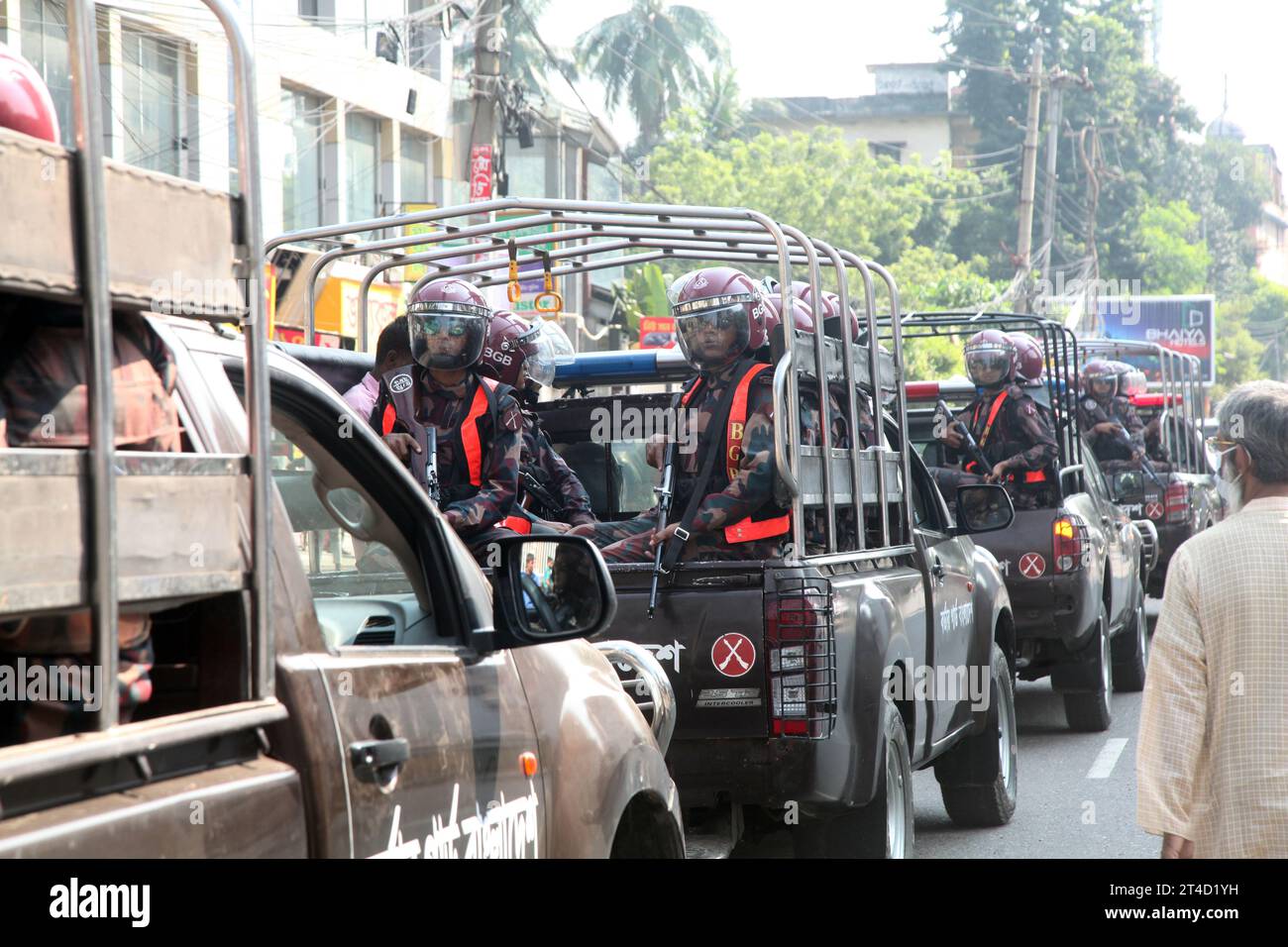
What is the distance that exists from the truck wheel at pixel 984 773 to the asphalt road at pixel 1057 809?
0.07 meters

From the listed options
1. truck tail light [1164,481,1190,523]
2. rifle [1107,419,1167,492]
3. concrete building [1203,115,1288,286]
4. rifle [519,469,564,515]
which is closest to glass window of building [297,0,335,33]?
rifle [1107,419,1167,492]

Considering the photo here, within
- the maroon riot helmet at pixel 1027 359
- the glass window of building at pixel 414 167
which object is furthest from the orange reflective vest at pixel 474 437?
the glass window of building at pixel 414 167

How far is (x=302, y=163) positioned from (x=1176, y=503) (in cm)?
1296

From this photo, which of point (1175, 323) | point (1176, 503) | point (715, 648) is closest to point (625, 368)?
point (715, 648)

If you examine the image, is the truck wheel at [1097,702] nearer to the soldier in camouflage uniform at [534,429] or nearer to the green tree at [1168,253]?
the soldier in camouflage uniform at [534,429]

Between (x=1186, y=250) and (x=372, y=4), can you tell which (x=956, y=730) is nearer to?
(x=372, y=4)

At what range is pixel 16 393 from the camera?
225 cm

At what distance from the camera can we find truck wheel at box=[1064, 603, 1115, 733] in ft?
35.3

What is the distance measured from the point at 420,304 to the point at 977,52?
67529 mm

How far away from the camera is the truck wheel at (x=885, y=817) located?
5.91m

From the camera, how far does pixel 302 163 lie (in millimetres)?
23844

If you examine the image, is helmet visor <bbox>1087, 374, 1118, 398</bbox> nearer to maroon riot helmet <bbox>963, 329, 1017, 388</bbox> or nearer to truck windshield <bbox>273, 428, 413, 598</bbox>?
maroon riot helmet <bbox>963, 329, 1017, 388</bbox>
